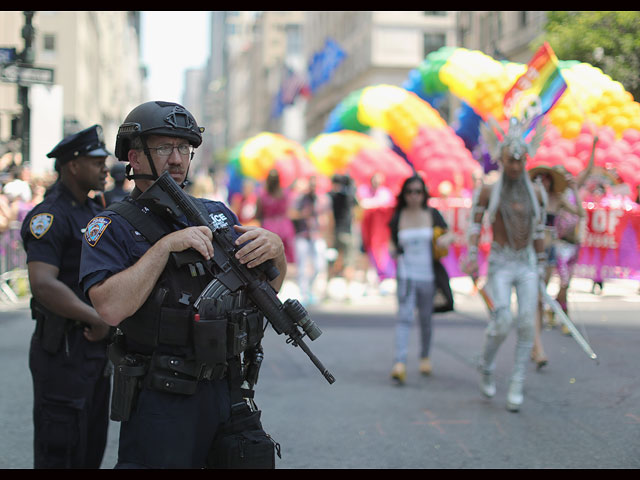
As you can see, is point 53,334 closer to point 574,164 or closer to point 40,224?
point 40,224

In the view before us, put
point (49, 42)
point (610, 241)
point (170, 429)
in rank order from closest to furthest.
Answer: point (170, 429), point (610, 241), point (49, 42)

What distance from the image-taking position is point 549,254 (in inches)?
351

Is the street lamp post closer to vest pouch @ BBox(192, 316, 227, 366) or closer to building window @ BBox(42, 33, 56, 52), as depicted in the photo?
vest pouch @ BBox(192, 316, 227, 366)

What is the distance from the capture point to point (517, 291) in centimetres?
650

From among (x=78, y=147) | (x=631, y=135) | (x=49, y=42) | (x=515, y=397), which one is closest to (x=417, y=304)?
(x=515, y=397)

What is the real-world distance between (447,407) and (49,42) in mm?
43176

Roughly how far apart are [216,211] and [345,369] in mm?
4868

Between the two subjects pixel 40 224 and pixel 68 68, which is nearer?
pixel 40 224

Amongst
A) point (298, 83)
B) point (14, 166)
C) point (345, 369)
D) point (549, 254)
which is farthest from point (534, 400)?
point (298, 83)

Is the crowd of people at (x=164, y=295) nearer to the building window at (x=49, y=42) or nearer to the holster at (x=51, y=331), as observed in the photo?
the holster at (x=51, y=331)

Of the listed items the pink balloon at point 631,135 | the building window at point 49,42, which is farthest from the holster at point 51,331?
the building window at point 49,42

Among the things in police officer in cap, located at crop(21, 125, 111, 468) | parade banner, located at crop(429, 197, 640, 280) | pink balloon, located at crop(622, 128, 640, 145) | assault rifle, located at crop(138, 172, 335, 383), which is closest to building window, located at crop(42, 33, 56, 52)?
parade banner, located at crop(429, 197, 640, 280)

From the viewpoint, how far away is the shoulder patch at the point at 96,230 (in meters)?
2.74

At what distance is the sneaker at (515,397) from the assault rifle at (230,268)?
11.8 ft
